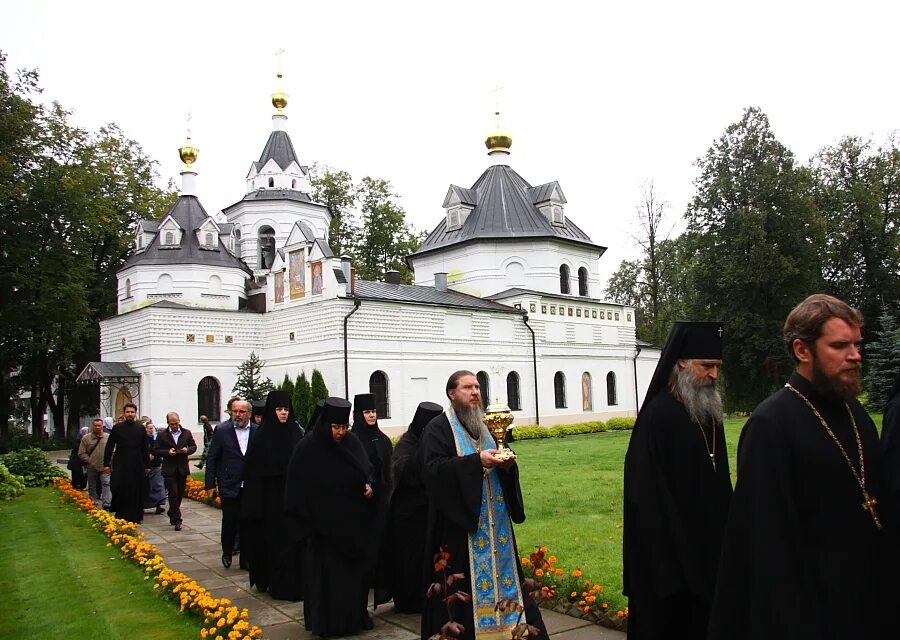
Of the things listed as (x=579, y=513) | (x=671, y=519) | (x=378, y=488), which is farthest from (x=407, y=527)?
(x=579, y=513)

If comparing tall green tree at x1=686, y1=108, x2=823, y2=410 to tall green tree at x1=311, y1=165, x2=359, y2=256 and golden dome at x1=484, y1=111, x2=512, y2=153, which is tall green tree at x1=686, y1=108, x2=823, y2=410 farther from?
tall green tree at x1=311, y1=165, x2=359, y2=256

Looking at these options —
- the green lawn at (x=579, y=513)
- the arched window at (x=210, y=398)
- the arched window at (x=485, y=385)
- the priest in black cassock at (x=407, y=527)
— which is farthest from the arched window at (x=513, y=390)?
the priest in black cassock at (x=407, y=527)

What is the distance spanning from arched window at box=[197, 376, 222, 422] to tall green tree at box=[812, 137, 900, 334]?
28.6m

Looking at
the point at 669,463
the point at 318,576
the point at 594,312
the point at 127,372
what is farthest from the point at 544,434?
the point at 669,463

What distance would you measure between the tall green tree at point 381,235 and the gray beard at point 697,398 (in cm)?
4572

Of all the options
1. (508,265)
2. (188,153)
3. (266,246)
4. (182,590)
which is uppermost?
(188,153)

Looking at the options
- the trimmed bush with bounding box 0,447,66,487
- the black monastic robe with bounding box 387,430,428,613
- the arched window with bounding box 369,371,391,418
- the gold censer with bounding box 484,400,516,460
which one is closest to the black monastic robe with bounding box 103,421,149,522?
the black monastic robe with bounding box 387,430,428,613

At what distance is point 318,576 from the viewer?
689cm

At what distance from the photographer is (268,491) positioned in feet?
29.5

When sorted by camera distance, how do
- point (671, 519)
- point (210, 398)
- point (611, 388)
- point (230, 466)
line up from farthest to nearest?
point (611, 388)
point (210, 398)
point (230, 466)
point (671, 519)

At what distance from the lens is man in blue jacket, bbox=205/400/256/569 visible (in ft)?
32.7

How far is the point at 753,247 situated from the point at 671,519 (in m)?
35.8

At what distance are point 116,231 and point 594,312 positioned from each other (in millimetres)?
23826

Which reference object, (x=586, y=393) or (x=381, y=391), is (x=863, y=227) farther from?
(x=381, y=391)
